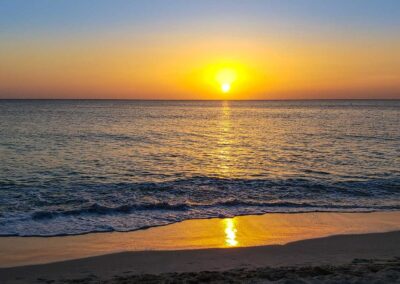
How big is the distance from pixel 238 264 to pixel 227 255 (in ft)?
2.12

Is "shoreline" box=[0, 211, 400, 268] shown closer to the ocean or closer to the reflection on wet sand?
the reflection on wet sand

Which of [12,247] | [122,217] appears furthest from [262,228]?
[12,247]

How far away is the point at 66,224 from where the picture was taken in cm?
1258

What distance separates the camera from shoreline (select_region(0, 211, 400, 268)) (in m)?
9.99

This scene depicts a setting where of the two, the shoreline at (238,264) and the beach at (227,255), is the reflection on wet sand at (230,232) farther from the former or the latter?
the shoreline at (238,264)

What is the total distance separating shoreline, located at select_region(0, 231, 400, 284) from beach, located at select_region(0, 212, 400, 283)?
14mm

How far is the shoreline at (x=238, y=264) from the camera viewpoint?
796 cm

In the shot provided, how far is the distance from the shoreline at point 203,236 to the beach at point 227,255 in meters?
0.02

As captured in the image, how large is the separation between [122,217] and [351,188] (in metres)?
10.0

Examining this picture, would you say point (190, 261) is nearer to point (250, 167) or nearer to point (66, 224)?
point (66, 224)

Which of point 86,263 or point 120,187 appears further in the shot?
point 120,187

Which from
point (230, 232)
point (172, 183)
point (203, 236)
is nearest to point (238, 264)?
point (203, 236)

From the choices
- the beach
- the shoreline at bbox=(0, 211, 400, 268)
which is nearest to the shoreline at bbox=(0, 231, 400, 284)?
the beach

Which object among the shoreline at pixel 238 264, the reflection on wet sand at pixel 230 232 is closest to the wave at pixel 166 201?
the reflection on wet sand at pixel 230 232
